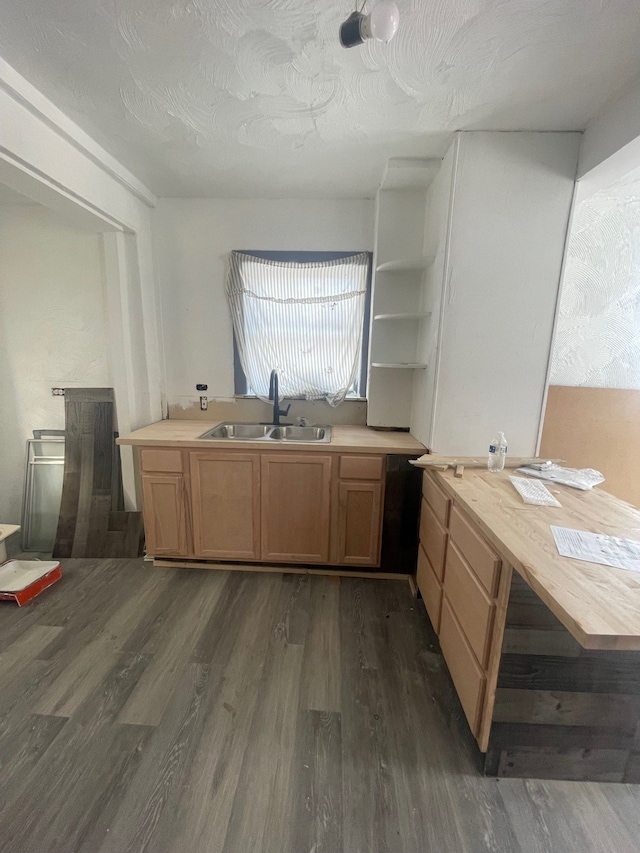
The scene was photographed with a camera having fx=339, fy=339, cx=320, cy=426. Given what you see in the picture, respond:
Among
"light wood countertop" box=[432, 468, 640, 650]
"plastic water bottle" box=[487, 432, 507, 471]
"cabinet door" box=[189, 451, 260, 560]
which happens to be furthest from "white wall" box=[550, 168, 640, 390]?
"cabinet door" box=[189, 451, 260, 560]

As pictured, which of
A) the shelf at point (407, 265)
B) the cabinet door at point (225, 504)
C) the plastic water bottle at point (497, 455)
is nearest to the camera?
the plastic water bottle at point (497, 455)

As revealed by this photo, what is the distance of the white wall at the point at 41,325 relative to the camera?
2416 mm

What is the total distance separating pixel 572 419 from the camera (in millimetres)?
2156

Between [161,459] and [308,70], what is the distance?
81.2 inches

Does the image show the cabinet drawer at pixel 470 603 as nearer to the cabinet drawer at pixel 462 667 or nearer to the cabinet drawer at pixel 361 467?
the cabinet drawer at pixel 462 667

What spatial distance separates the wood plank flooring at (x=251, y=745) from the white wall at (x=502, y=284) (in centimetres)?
123

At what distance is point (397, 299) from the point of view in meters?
2.35

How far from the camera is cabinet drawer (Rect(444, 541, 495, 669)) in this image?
46.4 inches

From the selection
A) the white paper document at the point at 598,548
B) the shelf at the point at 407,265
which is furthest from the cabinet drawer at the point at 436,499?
the shelf at the point at 407,265

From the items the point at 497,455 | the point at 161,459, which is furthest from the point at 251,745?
the point at 497,455

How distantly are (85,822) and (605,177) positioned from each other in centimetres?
328

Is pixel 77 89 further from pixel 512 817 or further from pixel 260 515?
pixel 512 817

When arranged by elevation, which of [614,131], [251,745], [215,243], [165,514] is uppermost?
[614,131]

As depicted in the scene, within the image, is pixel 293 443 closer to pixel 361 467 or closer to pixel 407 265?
pixel 361 467
